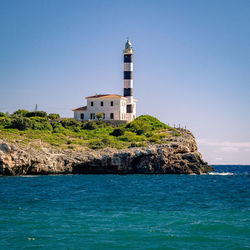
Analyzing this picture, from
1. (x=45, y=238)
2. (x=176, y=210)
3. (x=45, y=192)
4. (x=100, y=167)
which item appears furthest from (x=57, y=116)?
(x=45, y=238)

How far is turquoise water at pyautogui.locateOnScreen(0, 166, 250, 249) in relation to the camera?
15.1m

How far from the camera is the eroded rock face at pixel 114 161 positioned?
47.2 m

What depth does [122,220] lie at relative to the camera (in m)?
19.0

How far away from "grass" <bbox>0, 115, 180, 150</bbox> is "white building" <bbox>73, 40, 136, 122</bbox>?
3.55 metres

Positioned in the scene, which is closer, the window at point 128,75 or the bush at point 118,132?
the bush at point 118,132

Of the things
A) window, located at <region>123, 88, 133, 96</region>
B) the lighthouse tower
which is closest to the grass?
the lighthouse tower

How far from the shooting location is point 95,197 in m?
A: 27.4

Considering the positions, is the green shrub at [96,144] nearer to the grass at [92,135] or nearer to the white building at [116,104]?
the grass at [92,135]

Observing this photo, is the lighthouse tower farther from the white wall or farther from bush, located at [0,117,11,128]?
bush, located at [0,117,11,128]

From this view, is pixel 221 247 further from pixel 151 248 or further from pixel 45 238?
pixel 45 238

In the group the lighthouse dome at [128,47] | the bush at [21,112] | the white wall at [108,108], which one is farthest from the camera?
the bush at [21,112]

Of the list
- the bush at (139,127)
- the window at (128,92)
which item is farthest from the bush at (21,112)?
the bush at (139,127)

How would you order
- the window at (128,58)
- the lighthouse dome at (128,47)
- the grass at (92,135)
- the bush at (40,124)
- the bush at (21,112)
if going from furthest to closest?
the bush at (21,112), the lighthouse dome at (128,47), the window at (128,58), the bush at (40,124), the grass at (92,135)

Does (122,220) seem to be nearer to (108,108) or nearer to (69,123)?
(69,123)
